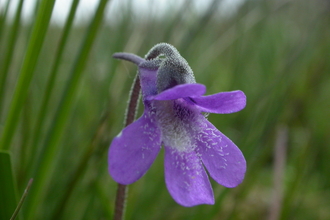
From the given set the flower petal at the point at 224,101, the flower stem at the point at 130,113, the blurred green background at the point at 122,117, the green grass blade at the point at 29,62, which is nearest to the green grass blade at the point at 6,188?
the blurred green background at the point at 122,117

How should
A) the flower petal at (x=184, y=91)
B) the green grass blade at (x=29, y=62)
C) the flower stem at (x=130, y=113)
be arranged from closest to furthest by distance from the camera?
the flower petal at (x=184, y=91), the green grass blade at (x=29, y=62), the flower stem at (x=130, y=113)

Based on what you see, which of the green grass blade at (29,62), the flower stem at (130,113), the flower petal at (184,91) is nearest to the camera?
the flower petal at (184,91)

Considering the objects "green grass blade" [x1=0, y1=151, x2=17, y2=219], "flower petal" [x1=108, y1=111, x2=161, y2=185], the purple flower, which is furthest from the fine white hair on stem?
"green grass blade" [x1=0, y1=151, x2=17, y2=219]

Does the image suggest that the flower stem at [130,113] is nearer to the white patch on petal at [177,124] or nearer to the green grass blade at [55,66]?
the white patch on petal at [177,124]

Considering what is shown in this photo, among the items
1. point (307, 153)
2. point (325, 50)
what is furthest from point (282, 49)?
point (307, 153)

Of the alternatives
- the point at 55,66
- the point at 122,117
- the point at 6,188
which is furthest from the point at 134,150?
the point at 122,117

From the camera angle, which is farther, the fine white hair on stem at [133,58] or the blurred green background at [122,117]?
the blurred green background at [122,117]

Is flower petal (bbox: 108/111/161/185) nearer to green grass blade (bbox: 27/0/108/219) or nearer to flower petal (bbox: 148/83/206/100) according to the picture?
flower petal (bbox: 148/83/206/100)
